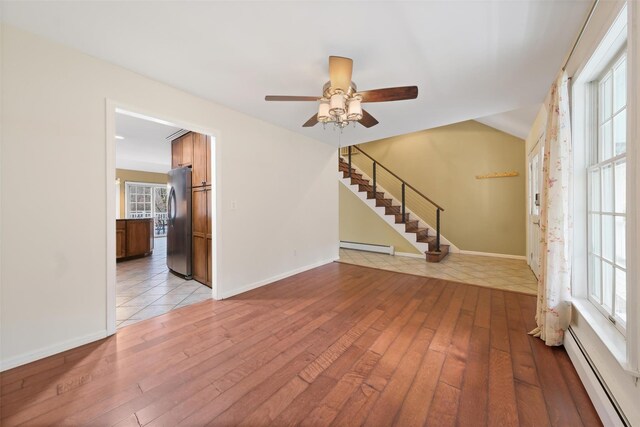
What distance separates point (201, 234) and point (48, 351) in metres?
1.92

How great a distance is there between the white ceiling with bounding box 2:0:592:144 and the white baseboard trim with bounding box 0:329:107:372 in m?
2.44

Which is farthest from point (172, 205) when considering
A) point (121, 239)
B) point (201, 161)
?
point (121, 239)

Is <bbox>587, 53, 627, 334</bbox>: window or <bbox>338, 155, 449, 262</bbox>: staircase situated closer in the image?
<bbox>587, 53, 627, 334</bbox>: window

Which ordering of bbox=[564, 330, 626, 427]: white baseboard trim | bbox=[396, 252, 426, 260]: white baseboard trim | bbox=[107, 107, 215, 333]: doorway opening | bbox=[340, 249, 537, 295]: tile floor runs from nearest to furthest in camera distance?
bbox=[564, 330, 626, 427]: white baseboard trim
bbox=[107, 107, 215, 333]: doorway opening
bbox=[340, 249, 537, 295]: tile floor
bbox=[396, 252, 426, 260]: white baseboard trim

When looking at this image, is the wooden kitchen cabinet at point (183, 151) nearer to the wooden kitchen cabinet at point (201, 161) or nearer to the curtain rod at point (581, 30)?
the wooden kitchen cabinet at point (201, 161)

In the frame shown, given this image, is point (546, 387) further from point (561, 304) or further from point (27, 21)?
point (27, 21)

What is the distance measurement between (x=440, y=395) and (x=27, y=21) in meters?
3.80

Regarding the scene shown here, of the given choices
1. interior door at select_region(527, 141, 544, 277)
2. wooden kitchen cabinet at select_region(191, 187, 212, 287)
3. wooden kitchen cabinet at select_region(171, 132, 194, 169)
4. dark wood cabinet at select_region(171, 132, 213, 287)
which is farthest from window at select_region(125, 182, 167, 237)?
interior door at select_region(527, 141, 544, 277)

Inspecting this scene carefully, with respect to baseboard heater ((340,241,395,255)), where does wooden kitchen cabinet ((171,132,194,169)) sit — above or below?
above

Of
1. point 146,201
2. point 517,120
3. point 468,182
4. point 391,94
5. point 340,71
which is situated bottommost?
point 146,201

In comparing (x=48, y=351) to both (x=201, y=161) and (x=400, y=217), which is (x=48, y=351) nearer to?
(x=201, y=161)

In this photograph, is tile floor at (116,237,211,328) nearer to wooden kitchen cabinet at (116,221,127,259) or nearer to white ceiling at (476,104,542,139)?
wooden kitchen cabinet at (116,221,127,259)

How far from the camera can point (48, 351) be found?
6.02ft

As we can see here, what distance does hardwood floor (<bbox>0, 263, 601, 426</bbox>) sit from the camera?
1328 millimetres
